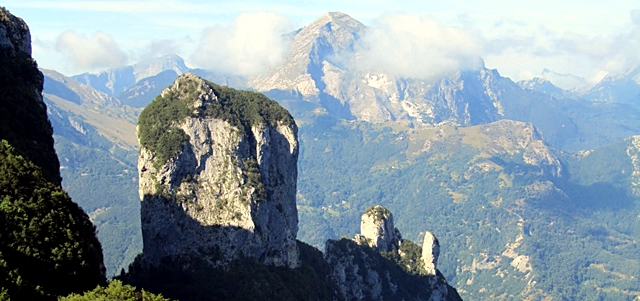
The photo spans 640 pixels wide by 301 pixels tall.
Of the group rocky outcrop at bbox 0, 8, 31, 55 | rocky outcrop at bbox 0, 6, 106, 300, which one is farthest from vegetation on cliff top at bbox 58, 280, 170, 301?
rocky outcrop at bbox 0, 8, 31, 55

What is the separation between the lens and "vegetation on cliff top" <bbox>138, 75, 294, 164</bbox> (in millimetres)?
109875

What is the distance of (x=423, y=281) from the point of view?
541 ft

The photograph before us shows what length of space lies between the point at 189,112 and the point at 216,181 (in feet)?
35.9

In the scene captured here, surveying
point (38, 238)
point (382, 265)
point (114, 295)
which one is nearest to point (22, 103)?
point (38, 238)

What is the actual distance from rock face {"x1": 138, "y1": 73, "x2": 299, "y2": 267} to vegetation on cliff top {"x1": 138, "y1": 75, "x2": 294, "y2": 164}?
0.16m

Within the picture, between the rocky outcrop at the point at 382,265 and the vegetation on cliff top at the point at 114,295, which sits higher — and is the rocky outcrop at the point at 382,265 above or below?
below

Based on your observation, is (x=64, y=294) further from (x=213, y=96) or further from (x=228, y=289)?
(x=213, y=96)

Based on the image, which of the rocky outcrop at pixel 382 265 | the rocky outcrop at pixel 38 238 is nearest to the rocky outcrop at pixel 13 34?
the rocky outcrop at pixel 38 238

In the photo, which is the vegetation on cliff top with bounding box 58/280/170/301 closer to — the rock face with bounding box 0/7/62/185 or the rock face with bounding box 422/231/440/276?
the rock face with bounding box 0/7/62/185

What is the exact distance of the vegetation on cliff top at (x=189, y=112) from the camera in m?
110

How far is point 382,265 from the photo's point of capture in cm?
15800

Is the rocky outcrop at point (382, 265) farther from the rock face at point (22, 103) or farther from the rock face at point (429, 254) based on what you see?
the rock face at point (22, 103)

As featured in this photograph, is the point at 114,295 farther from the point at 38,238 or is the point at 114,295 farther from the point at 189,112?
the point at 189,112

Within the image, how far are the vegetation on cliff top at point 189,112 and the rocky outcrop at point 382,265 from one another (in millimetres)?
36224
